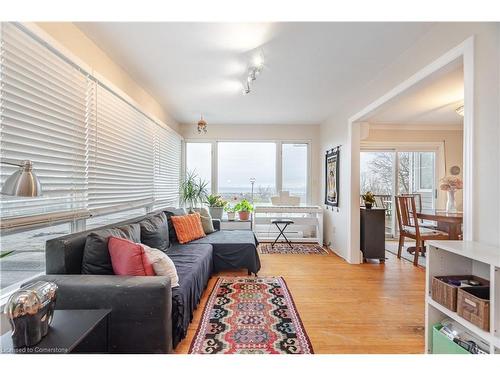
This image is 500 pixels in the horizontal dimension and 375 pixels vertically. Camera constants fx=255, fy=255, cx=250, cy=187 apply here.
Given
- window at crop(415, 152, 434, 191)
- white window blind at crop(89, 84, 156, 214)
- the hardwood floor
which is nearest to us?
the hardwood floor

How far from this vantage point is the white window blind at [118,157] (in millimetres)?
2432

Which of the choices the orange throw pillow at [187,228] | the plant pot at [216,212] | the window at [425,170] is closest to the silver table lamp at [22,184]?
the orange throw pillow at [187,228]

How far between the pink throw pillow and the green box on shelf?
1.89 m

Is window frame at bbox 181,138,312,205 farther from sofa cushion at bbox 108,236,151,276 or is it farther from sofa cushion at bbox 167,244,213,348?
sofa cushion at bbox 108,236,151,276

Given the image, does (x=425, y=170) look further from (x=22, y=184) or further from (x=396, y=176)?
(x=22, y=184)

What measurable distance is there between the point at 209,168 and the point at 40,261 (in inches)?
154

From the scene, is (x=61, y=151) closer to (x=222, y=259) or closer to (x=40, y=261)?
(x=40, y=261)

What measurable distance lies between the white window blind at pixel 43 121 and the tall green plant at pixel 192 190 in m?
3.04

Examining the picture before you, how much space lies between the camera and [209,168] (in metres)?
5.63

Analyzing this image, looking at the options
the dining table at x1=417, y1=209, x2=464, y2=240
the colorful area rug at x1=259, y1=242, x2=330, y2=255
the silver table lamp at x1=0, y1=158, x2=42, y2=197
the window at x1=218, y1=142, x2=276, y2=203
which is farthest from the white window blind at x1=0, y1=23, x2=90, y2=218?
the dining table at x1=417, y1=209, x2=464, y2=240

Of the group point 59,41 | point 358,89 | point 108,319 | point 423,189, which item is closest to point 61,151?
point 59,41

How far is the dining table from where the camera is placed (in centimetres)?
360

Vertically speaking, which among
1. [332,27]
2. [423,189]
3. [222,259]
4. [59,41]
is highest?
[332,27]

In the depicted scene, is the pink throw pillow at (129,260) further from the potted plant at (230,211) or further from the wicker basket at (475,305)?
the potted plant at (230,211)
